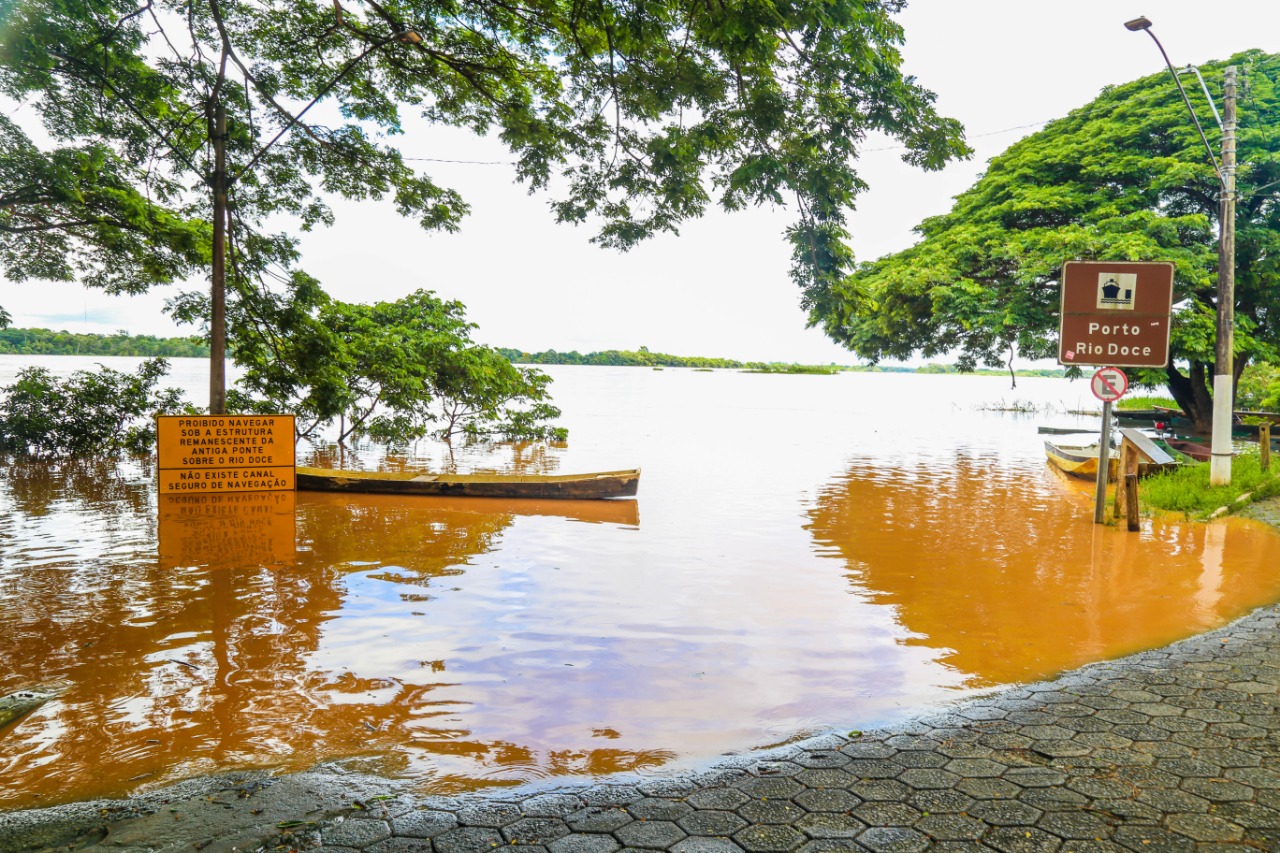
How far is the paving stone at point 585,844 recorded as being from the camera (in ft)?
9.57

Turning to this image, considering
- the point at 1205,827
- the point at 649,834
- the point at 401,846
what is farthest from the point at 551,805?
the point at 1205,827

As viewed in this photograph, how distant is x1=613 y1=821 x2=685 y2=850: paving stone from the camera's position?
9.68 ft

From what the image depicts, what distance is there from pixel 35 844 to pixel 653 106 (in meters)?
6.44

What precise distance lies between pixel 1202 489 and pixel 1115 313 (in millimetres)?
4471

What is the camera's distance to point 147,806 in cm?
337

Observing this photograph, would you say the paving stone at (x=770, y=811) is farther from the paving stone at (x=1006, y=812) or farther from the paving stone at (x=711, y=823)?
the paving stone at (x=1006, y=812)

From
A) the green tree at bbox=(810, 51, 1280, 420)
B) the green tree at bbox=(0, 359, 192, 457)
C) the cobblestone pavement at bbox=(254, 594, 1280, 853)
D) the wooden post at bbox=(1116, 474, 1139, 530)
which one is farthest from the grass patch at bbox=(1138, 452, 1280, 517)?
the green tree at bbox=(0, 359, 192, 457)

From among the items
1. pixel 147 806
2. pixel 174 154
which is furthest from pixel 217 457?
pixel 147 806

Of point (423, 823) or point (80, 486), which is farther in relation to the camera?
point (80, 486)

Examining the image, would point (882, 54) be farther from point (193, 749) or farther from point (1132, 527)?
point (1132, 527)

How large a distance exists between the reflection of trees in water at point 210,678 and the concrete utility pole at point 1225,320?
507 inches

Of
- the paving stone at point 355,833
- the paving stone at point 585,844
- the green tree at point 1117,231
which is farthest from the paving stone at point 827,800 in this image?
the green tree at point 1117,231

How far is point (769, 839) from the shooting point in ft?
9.74

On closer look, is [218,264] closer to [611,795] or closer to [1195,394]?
[611,795]
